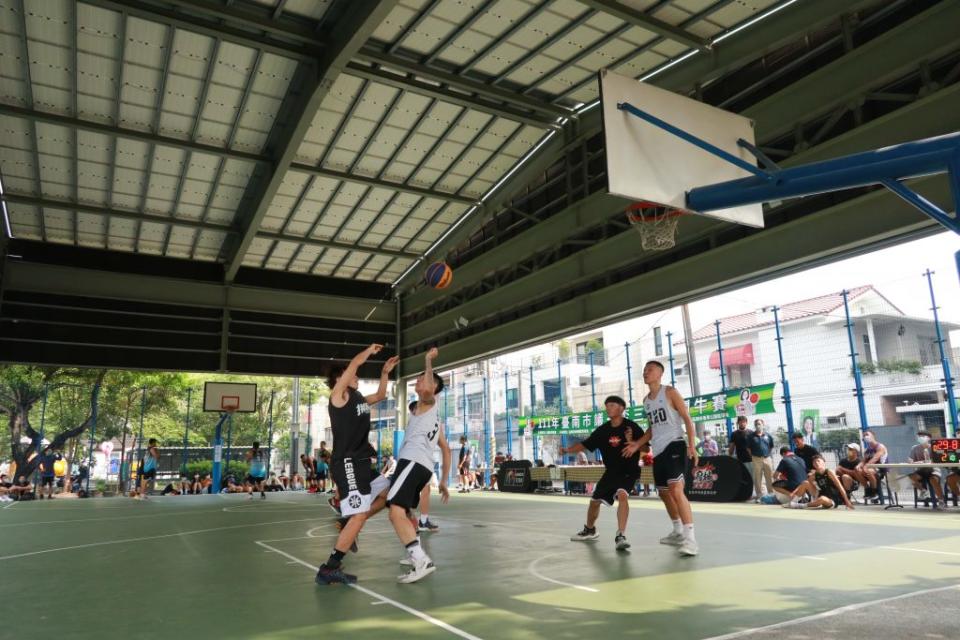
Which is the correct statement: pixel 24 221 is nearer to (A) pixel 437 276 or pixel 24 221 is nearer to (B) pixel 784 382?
(A) pixel 437 276

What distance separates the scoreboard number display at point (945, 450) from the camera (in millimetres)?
11703

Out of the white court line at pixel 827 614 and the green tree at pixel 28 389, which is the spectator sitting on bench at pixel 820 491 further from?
the green tree at pixel 28 389

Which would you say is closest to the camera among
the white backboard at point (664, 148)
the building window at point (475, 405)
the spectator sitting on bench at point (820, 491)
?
the white backboard at point (664, 148)

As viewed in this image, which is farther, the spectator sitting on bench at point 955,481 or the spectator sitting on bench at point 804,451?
the spectator sitting on bench at point 804,451

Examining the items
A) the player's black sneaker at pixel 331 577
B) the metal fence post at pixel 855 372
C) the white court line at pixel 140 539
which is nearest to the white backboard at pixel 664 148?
the player's black sneaker at pixel 331 577

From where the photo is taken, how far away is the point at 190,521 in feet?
40.9

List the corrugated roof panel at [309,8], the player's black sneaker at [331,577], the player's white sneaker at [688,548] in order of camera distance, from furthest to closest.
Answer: the corrugated roof panel at [309,8]
the player's white sneaker at [688,548]
the player's black sneaker at [331,577]

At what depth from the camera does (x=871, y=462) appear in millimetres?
13281

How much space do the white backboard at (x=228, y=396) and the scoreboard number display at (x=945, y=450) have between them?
2193 cm

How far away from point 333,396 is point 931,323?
616 inches

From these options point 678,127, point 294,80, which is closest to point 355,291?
point 294,80

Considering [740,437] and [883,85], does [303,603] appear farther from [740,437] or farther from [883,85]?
[740,437]

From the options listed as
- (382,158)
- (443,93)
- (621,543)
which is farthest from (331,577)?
(382,158)

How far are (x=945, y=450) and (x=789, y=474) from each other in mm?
2851
